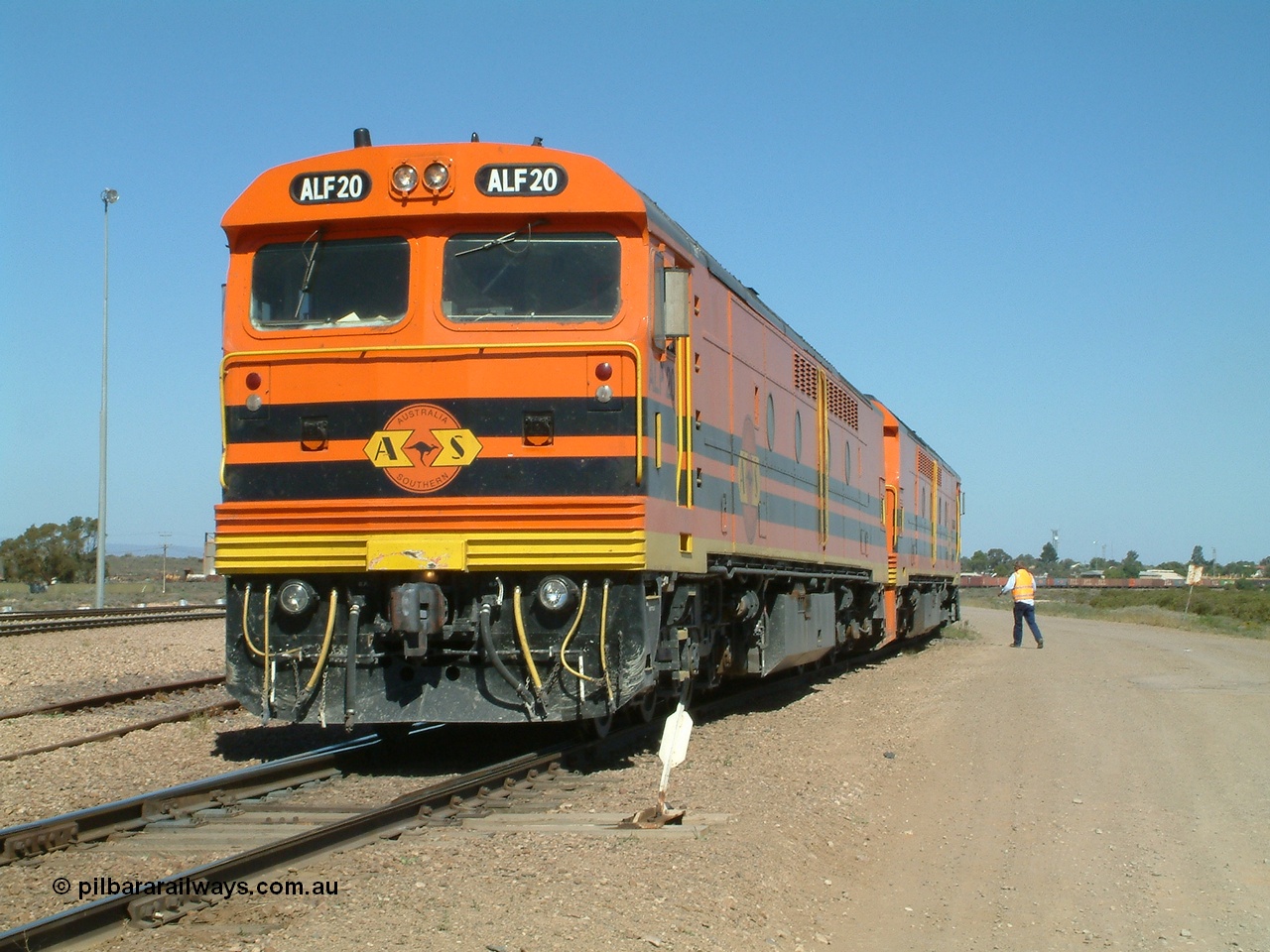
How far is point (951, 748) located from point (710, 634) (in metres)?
2.08

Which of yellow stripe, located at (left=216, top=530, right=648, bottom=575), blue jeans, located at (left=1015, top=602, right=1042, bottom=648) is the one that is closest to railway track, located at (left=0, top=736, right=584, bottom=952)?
yellow stripe, located at (left=216, top=530, right=648, bottom=575)

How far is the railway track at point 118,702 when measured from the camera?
31.0 ft

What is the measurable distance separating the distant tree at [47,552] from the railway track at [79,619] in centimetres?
3663

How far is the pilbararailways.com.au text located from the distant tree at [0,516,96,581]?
195 feet

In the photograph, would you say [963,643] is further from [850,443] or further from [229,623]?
[229,623]

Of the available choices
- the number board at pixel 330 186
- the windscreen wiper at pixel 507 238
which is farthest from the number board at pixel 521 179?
the number board at pixel 330 186

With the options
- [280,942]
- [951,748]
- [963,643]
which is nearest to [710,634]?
[951,748]

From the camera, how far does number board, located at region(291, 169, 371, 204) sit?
320 inches

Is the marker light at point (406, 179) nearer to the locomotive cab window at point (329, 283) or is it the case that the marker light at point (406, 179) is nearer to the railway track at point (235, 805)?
the locomotive cab window at point (329, 283)

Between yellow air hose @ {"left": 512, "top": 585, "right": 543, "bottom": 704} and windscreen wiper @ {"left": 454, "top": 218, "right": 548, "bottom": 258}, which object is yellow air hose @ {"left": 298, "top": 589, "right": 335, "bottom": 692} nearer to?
yellow air hose @ {"left": 512, "top": 585, "right": 543, "bottom": 704}

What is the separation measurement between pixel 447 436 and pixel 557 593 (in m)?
1.17

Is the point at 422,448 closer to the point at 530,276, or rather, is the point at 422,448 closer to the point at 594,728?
the point at 530,276

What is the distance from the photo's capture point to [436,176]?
8.05 m

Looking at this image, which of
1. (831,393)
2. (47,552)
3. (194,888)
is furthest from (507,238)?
(47,552)
